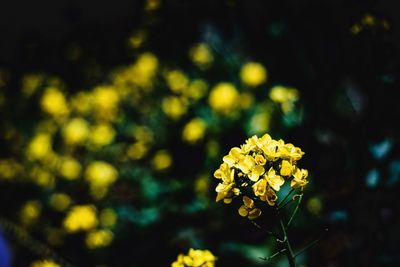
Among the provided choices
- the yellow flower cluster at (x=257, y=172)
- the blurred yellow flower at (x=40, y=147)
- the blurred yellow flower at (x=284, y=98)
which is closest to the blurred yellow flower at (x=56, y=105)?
the blurred yellow flower at (x=40, y=147)

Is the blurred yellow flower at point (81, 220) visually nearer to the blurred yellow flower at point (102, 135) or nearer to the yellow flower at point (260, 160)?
the blurred yellow flower at point (102, 135)

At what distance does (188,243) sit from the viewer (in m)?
1.98

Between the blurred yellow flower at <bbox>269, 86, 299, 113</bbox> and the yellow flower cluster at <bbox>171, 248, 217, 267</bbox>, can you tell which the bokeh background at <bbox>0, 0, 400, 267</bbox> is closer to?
the blurred yellow flower at <bbox>269, 86, 299, 113</bbox>

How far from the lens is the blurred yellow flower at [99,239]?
239 centimetres

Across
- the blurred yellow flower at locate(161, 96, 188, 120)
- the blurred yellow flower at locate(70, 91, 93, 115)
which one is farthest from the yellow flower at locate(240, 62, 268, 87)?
the blurred yellow flower at locate(70, 91, 93, 115)

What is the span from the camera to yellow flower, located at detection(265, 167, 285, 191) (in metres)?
0.89

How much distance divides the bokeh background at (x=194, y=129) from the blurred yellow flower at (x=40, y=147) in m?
0.01

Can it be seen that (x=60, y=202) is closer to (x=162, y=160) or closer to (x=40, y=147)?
(x=40, y=147)

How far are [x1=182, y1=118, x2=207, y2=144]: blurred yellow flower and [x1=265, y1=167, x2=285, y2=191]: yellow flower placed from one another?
1.58 m

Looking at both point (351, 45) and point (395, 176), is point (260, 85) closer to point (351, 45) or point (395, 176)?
point (351, 45)

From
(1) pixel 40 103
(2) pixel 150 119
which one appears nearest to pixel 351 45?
(2) pixel 150 119

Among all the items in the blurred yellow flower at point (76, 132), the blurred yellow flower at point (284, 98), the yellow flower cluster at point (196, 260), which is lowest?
the yellow flower cluster at point (196, 260)

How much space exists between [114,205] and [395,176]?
127cm

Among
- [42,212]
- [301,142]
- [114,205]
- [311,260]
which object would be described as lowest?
[311,260]
